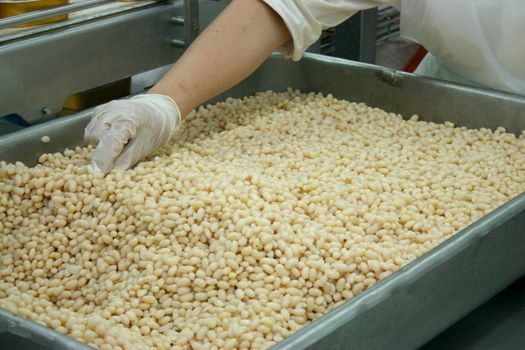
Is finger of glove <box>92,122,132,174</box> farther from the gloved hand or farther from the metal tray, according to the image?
the metal tray

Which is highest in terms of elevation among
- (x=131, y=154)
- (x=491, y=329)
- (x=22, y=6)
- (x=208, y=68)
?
(x=22, y=6)

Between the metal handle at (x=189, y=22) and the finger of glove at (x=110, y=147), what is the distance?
1.93ft

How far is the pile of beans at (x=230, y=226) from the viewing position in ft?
4.68

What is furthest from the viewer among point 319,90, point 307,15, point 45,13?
point 319,90

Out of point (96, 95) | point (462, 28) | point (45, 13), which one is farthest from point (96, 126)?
point (462, 28)

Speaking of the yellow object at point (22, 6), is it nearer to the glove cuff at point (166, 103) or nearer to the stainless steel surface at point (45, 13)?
the stainless steel surface at point (45, 13)

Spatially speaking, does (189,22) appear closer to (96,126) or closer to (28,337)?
(96,126)

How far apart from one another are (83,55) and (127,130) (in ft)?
1.31

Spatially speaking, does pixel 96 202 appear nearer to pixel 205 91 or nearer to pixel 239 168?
pixel 239 168

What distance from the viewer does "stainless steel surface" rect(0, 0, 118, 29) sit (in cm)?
191

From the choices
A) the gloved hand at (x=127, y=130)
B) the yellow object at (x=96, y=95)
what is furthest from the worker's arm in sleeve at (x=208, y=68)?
the yellow object at (x=96, y=95)

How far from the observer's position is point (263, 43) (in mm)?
2221

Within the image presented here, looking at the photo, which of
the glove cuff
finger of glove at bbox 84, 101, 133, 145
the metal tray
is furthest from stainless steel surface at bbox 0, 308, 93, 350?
the glove cuff

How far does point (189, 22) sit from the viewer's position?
237cm
